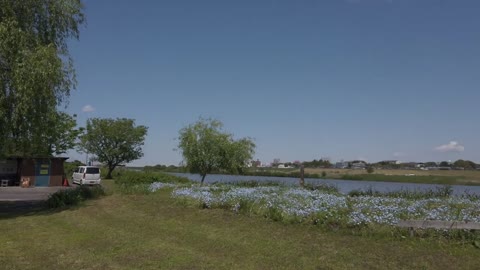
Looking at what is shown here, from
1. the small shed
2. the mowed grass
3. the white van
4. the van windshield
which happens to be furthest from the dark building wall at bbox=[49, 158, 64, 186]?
the mowed grass

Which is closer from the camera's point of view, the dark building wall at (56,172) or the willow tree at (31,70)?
the willow tree at (31,70)

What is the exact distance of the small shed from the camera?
124 feet

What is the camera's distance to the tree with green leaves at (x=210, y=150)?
30.7m

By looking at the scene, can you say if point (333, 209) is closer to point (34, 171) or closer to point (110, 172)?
point (34, 171)

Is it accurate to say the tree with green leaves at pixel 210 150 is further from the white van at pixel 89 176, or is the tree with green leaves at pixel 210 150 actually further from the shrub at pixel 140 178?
the white van at pixel 89 176

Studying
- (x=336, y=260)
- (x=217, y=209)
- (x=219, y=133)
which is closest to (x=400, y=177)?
(x=219, y=133)

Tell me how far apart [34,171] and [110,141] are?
20.6 meters

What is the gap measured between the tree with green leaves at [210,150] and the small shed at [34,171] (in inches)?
556

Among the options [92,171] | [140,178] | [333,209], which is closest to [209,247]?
[333,209]

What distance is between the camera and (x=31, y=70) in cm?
1518

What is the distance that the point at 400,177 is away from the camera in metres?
59.1

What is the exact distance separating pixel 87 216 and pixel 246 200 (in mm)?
5401

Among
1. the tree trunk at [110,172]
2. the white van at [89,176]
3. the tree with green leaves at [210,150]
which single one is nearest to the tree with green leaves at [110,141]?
the tree trunk at [110,172]

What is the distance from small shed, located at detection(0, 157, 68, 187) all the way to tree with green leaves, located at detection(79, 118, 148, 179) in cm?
1857
